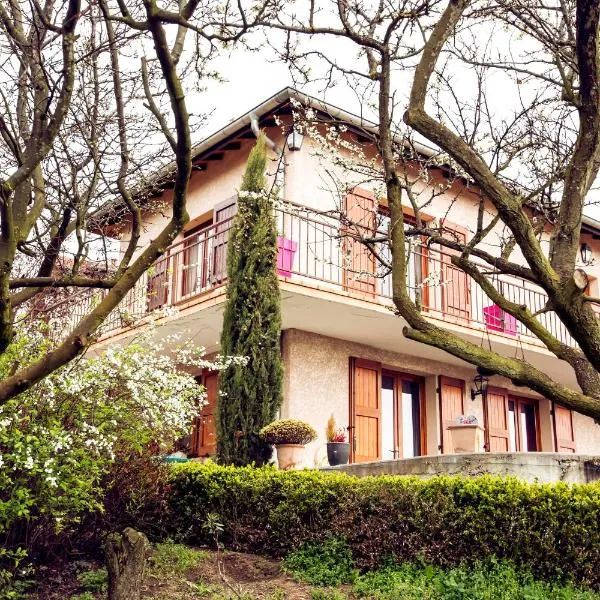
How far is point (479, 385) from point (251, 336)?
19.3 ft

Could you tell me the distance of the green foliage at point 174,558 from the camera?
846 cm

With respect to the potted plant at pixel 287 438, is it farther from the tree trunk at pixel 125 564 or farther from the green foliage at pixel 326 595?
the tree trunk at pixel 125 564

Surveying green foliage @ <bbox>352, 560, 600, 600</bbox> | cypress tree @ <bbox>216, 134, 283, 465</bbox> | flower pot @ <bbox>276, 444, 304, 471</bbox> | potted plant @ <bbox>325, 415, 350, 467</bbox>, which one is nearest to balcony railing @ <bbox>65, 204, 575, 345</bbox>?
cypress tree @ <bbox>216, 134, 283, 465</bbox>

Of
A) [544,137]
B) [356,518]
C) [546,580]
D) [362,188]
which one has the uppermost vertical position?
[362,188]

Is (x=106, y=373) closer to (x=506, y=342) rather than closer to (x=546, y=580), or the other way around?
(x=546, y=580)

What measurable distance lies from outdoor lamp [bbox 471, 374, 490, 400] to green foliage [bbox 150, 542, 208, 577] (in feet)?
25.9

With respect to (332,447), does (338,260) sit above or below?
above

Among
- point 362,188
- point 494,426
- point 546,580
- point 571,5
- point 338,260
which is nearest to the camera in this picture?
point 571,5

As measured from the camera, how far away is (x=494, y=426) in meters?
16.4

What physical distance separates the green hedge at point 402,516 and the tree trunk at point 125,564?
2.06 metres

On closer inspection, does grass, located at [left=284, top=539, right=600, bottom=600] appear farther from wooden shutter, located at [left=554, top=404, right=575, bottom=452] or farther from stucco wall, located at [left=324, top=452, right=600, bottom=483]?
wooden shutter, located at [left=554, top=404, right=575, bottom=452]

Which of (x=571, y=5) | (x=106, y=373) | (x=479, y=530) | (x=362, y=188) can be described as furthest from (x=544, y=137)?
(x=362, y=188)

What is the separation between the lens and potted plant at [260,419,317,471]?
1123 centimetres

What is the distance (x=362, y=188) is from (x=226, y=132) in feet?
8.22
